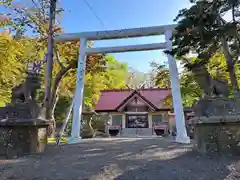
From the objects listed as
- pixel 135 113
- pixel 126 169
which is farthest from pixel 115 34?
pixel 135 113

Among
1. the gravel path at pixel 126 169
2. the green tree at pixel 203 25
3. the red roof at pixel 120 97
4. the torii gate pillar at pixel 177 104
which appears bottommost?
the gravel path at pixel 126 169

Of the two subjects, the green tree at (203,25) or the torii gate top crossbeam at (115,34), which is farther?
the torii gate top crossbeam at (115,34)

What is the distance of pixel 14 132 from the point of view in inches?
182

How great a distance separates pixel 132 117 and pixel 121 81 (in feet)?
30.5

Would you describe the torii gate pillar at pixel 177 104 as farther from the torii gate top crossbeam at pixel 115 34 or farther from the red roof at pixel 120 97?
the red roof at pixel 120 97

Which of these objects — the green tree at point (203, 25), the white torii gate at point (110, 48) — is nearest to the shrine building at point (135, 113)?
the white torii gate at point (110, 48)

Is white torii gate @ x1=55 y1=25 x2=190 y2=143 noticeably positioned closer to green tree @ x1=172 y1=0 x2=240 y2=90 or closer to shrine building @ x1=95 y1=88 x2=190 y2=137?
green tree @ x1=172 y1=0 x2=240 y2=90

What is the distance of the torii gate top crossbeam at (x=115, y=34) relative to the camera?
26.9 ft

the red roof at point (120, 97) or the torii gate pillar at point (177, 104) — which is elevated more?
the red roof at point (120, 97)

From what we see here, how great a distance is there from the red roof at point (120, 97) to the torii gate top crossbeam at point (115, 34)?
1079 cm

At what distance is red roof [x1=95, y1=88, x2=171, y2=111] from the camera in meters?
19.0

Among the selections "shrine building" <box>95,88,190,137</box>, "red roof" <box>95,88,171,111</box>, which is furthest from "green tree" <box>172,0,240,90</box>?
"red roof" <box>95,88,171,111</box>

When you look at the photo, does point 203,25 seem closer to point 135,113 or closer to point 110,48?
point 110,48

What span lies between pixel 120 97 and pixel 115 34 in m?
12.0
